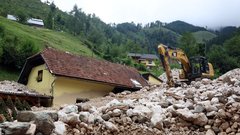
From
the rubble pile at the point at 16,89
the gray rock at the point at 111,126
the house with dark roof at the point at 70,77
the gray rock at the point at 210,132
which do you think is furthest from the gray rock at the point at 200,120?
the house with dark roof at the point at 70,77

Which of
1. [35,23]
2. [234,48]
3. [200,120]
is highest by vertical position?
[35,23]

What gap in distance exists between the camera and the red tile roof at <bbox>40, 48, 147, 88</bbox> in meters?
22.2

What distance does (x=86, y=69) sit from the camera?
23906 millimetres

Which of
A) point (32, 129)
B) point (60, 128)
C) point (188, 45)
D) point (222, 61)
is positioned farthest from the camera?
point (188, 45)

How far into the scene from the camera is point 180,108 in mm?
10758

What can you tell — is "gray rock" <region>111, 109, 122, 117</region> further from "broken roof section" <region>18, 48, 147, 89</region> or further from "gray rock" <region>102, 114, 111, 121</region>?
"broken roof section" <region>18, 48, 147, 89</region>

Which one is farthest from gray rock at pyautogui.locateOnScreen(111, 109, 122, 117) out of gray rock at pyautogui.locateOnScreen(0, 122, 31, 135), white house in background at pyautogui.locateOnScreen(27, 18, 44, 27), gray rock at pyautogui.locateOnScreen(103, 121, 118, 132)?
white house in background at pyautogui.locateOnScreen(27, 18, 44, 27)

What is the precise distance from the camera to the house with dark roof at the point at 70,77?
21609 millimetres

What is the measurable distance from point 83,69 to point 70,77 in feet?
6.86

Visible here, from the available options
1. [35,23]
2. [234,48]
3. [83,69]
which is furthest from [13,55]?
[35,23]

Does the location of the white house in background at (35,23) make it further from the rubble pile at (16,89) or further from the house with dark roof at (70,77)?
the rubble pile at (16,89)

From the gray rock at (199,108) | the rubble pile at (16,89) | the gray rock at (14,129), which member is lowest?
the rubble pile at (16,89)

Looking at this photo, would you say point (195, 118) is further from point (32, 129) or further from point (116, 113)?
point (32, 129)

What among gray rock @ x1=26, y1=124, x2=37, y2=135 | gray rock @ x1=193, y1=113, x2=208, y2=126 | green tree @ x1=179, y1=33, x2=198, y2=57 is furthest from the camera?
green tree @ x1=179, y1=33, x2=198, y2=57
